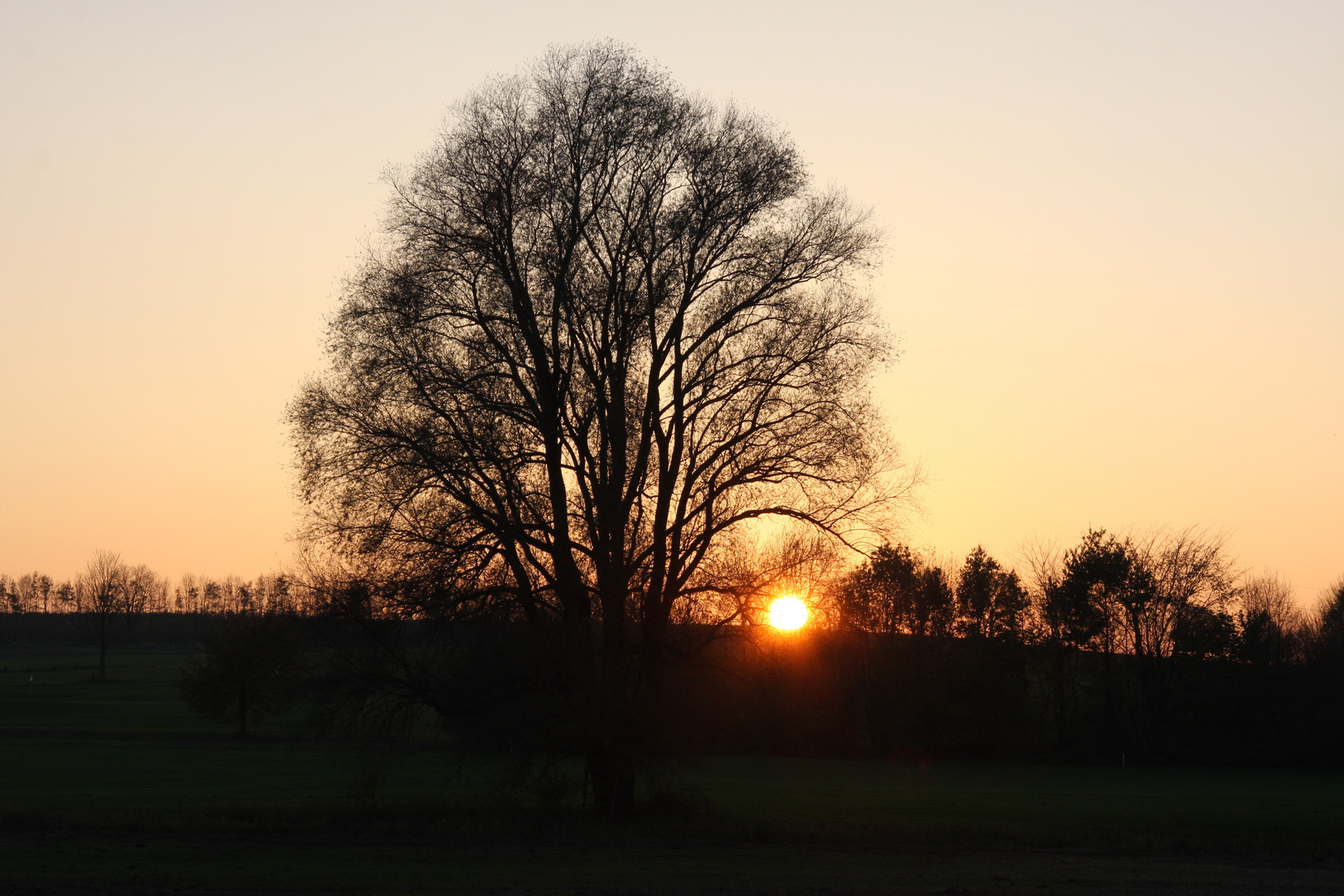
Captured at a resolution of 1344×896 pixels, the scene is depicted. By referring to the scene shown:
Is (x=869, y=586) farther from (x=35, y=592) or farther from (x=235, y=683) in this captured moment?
(x=35, y=592)

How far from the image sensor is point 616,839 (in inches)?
783

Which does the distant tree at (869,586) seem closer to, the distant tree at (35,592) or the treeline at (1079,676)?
the treeline at (1079,676)

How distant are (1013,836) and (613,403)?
38.8ft

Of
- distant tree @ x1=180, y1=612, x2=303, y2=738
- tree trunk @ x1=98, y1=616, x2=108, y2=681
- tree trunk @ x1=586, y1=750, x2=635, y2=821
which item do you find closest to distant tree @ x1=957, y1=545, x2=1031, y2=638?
Answer: distant tree @ x1=180, y1=612, x2=303, y2=738

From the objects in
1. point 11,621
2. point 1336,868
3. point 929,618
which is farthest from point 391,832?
point 11,621

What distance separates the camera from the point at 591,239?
22109mm

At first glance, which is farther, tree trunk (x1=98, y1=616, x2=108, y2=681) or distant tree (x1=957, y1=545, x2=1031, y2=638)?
tree trunk (x1=98, y1=616, x2=108, y2=681)

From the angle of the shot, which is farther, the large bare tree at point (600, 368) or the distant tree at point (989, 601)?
the distant tree at point (989, 601)

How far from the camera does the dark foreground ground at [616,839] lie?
15586 millimetres

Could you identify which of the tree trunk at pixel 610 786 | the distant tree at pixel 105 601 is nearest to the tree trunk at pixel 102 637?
the distant tree at pixel 105 601

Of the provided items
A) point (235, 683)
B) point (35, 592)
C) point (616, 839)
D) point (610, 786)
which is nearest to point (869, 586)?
point (610, 786)

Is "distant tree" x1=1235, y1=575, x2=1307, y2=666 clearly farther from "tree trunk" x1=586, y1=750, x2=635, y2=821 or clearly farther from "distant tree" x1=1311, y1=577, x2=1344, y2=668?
"tree trunk" x1=586, y1=750, x2=635, y2=821

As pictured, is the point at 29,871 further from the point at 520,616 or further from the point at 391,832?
the point at 520,616

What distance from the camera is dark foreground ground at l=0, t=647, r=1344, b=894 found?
15586mm
